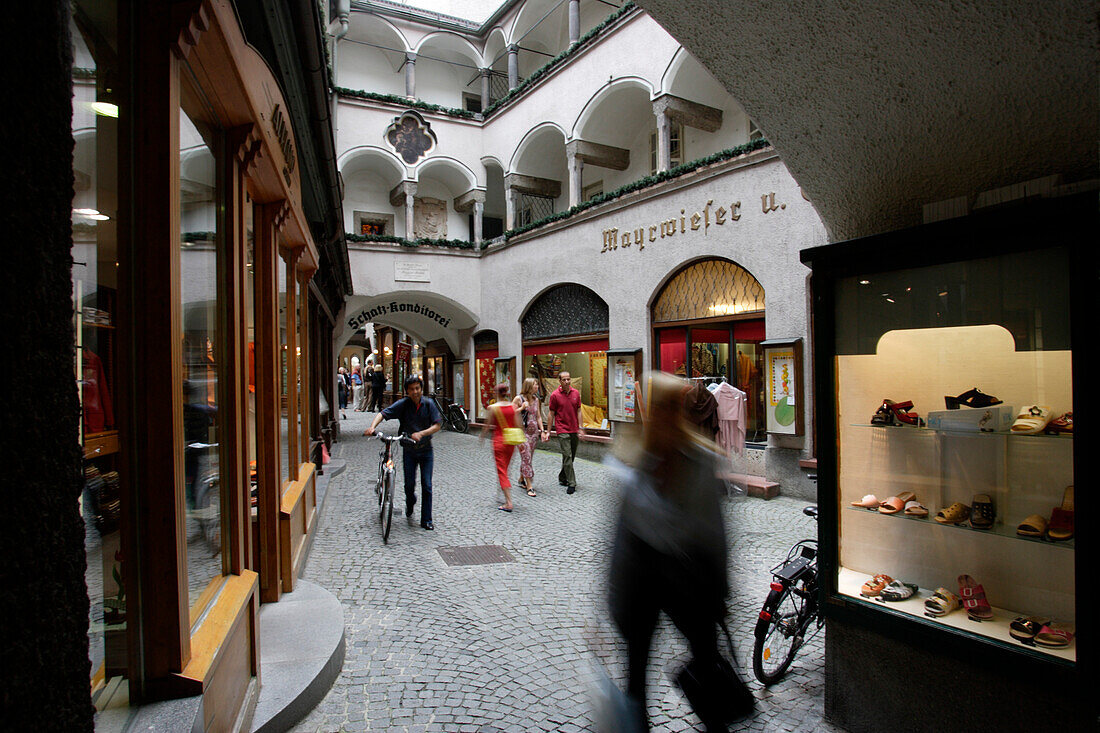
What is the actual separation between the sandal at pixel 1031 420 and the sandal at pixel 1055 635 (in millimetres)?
840

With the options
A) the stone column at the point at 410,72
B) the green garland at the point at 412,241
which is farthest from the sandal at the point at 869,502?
the stone column at the point at 410,72

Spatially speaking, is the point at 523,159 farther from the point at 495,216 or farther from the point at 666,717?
the point at 666,717

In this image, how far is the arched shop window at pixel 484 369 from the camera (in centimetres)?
1900

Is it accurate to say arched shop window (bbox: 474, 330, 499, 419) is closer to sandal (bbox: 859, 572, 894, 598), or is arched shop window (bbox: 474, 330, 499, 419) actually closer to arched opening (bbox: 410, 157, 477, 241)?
arched opening (bbox: 410, 157, 477, 241)

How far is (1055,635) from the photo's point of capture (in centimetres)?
279

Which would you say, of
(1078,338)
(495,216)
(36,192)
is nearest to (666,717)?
(1078,338)

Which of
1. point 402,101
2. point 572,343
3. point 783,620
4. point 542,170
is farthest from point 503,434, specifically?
point 402,101

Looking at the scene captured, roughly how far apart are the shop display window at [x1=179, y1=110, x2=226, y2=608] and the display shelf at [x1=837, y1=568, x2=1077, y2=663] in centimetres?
309

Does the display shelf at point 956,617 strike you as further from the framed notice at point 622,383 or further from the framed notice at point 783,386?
the framed notice at point 622,383

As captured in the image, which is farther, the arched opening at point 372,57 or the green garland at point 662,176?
A: the arched opening at point 372,57

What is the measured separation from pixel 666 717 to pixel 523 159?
55.8 ft

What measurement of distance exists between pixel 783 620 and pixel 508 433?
528 cm

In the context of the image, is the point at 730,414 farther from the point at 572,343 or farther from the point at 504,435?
the point at 572,343

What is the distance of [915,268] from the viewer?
3234 mm
